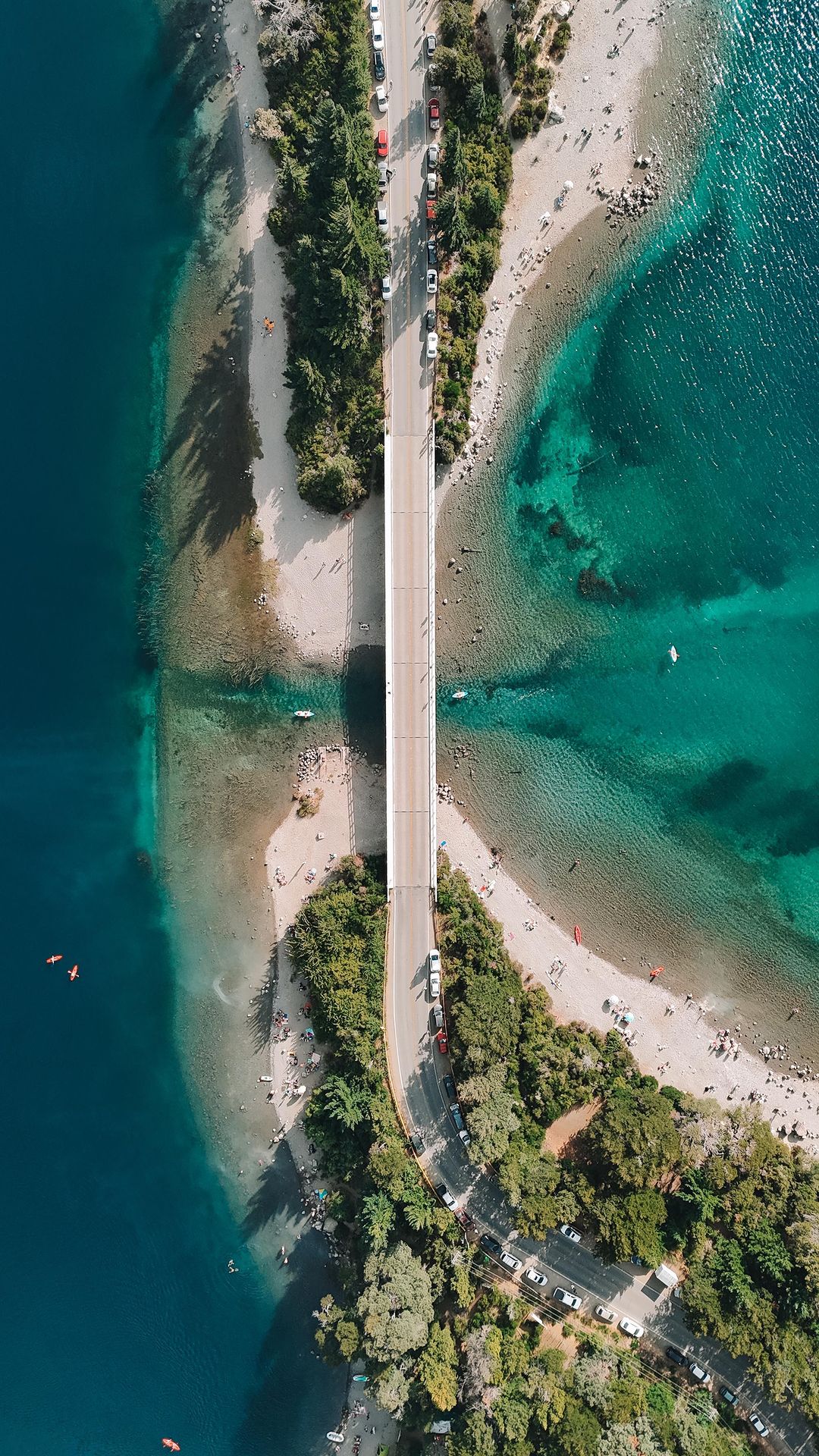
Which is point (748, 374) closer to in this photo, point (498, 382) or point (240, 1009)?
point (498, 382)

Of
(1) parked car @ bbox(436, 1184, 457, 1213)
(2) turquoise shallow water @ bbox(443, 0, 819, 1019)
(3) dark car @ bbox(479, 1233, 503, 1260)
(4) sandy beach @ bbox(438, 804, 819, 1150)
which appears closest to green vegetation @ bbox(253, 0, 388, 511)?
(2) turquoise shallow water @ bbox(443, 0, 819, 1019)

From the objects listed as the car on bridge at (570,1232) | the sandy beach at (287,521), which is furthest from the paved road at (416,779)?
the sandy beach at (287,521)

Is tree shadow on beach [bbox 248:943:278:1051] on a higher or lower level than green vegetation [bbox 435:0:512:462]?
lower

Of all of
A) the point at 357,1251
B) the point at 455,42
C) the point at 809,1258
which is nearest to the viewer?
the point at 809,1258

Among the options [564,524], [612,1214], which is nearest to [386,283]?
[564,524]

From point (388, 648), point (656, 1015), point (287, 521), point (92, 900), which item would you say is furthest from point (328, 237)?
point (656, 1015)

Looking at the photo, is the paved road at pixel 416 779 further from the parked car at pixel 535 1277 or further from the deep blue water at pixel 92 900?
the deep blue water at pixel 92 900

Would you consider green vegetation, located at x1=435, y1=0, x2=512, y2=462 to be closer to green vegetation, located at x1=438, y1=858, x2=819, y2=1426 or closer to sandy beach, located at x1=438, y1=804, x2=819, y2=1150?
sandy beach, located at x1=438, y1=804, x2=819, y2=1150
